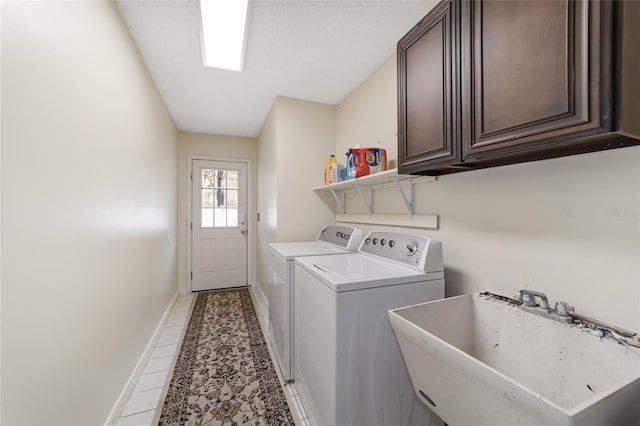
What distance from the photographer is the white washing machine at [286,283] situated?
5.87ft

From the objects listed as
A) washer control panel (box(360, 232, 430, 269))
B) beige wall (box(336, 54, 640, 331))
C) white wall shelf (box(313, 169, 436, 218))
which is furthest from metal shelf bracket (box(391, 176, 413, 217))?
washer control panel (box(360, 232, 430, 269))

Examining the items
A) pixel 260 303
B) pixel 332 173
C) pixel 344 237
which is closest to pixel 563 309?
pixel 344 237

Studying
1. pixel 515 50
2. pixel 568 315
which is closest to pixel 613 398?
pixel 568 315

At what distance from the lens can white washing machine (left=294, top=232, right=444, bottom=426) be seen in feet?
3.83

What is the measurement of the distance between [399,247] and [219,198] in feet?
10.7

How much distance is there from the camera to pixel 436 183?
1.60m

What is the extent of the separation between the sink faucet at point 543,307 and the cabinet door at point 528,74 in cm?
58

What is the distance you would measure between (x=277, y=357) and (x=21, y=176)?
6.27 feet

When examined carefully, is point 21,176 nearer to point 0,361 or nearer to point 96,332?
point 0,361

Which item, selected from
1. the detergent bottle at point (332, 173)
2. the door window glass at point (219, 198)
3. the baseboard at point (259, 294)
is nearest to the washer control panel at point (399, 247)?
the detergent bottle at point (332, 173)

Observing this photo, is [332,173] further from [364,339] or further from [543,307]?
[543,307]

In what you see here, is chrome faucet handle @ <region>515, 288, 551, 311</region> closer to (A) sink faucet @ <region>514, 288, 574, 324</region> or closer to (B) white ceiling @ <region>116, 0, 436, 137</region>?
(A) sink faucet @ <region>514, 288, 574, 324</region>

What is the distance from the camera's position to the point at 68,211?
1071mm

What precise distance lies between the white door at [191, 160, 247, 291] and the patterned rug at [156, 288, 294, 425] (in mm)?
1107
